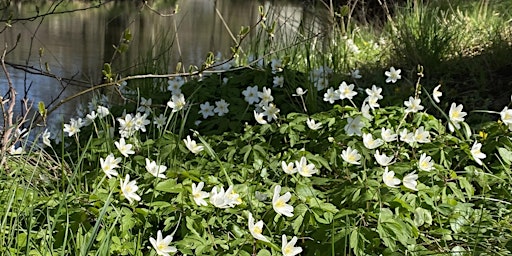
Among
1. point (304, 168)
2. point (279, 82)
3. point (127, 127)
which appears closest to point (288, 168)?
point (304, 168)

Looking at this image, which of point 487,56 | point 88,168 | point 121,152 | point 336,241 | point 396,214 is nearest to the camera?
point 336,241

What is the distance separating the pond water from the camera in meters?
4.95

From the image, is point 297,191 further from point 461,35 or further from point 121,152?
point 461,35

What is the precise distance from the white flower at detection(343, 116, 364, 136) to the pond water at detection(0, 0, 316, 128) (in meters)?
2.19

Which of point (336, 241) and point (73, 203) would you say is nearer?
point (336, 241)

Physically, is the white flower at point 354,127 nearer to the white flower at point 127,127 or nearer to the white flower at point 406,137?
the white flower at point 406,137

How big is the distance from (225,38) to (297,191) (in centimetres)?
627

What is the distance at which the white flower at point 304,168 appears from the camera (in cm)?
186

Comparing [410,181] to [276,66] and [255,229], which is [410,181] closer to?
[255,229]

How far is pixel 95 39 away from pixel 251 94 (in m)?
5.67

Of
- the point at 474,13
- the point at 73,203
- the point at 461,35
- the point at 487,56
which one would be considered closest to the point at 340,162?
the point at 73,203

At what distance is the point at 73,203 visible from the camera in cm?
173

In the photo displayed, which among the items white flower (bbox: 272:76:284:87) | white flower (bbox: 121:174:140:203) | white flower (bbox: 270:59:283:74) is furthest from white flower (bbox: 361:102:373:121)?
white flower (bbox: 121:174:140:203)

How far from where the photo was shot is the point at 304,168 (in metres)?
1.87
